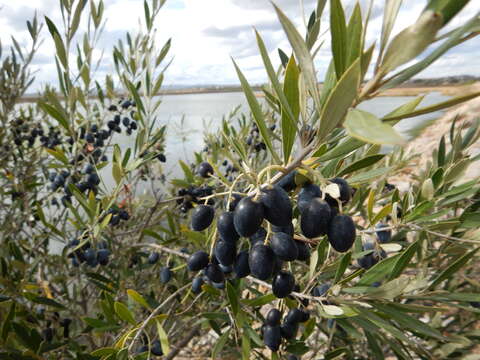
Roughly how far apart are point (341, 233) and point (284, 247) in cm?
10

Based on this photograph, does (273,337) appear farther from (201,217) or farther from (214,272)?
(201,217)

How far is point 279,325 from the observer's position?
34.5 inches

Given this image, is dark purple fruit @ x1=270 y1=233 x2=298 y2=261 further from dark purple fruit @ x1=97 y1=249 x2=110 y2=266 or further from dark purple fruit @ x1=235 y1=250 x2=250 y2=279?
dark purple fruit @ x1=97 y1=249 x2=110 y2=266

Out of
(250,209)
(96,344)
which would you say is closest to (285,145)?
(250,209)

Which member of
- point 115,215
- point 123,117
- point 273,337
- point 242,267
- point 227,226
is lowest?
point 273,337

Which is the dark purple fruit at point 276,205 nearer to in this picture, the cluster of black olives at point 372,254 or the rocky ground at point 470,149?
the rocky ground at point 470,149

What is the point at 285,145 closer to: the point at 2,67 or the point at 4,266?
the point at 4,266

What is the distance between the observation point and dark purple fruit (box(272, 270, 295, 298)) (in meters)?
0.64

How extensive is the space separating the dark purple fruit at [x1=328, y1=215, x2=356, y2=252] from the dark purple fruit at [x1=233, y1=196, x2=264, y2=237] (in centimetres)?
11

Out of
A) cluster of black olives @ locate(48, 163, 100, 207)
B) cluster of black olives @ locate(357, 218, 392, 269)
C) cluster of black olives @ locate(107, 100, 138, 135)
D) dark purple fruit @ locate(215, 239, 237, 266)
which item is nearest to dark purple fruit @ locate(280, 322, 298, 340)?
cluster of black olives @ locate(357, 218, 392, 269)

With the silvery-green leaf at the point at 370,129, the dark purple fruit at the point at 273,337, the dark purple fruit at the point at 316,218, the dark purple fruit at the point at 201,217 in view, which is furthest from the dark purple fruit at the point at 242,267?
the silvery-green leaf at the point at 370,129

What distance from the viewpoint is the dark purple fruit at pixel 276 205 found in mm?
486

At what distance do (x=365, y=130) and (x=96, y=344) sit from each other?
1702 millimetres

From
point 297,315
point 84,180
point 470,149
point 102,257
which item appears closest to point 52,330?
point 102,257
